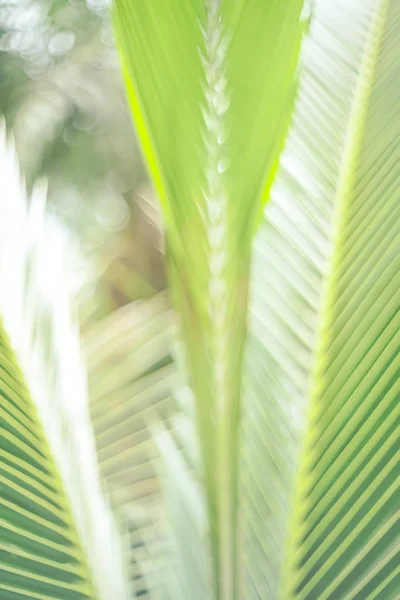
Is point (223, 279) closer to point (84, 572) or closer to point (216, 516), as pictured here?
point (216, 516)

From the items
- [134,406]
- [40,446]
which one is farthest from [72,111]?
[40,446]

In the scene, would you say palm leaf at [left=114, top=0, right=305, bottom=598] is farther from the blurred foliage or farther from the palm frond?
the blurred foliage

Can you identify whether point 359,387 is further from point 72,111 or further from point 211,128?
point 72,111

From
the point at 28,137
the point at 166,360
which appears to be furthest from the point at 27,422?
the point at 28,137

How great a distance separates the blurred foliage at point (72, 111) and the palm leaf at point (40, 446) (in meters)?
0.74

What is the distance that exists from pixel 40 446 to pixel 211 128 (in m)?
0.27

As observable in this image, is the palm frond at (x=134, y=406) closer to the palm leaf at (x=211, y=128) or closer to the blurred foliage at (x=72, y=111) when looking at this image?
the palm leaf at (x=211, y=128)

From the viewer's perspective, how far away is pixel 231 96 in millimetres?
270

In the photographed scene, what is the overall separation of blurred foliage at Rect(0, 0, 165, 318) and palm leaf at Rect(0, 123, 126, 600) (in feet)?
2.42

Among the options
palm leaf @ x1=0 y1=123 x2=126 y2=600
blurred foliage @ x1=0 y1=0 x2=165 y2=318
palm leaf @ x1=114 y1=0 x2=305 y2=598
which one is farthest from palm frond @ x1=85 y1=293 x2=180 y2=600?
blurred foliage @ x1=0 y1=0 x2=165 y2=318

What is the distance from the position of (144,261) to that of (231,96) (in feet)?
2.67

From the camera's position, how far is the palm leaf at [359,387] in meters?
0.40

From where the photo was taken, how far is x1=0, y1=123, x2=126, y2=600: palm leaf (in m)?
0.40

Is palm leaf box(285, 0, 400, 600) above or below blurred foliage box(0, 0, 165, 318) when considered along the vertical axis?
below
